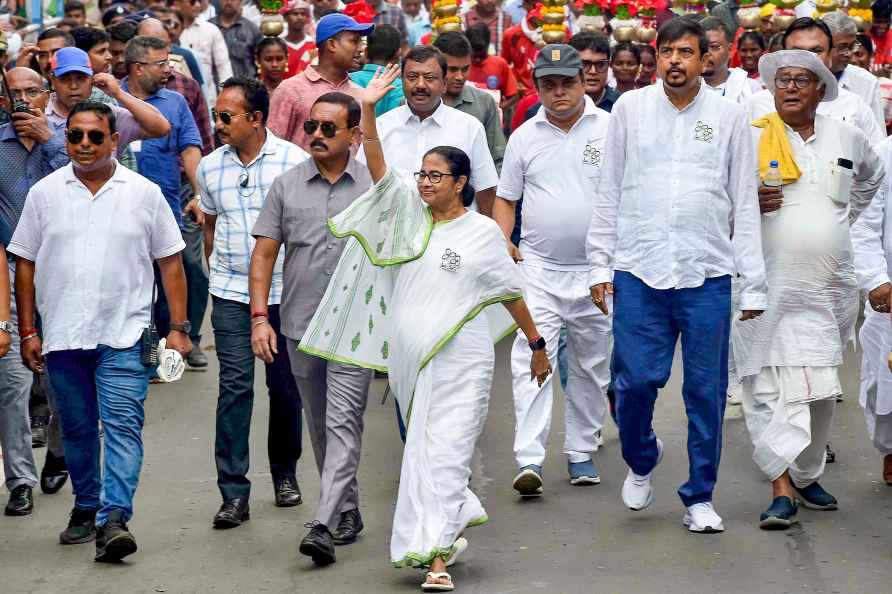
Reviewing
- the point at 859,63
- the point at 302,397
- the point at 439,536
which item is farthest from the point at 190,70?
the point at 439,536

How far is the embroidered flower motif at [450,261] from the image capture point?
7441mm

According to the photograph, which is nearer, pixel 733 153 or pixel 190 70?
pixel 733 153

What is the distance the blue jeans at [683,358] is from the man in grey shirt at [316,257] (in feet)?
4.05

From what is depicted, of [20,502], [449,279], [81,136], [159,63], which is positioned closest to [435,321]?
[449,279]

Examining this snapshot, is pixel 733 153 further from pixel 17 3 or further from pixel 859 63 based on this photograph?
pixel 17 3

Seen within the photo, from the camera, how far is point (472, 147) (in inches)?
376

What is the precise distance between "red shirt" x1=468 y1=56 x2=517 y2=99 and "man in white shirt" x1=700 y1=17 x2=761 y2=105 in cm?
383

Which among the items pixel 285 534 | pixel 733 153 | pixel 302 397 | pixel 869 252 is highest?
pixel 733 153

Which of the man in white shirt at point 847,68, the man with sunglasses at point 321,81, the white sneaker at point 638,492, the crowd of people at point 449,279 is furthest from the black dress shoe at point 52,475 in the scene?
the man in white shirt at point 847,68

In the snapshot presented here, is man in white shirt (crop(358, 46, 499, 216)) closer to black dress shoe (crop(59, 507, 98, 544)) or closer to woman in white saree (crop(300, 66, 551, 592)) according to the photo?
woman in white saree (crop(300, 66, 551, 592))

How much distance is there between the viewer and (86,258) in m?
7.72

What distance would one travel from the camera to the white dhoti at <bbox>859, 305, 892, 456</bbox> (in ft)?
29.2

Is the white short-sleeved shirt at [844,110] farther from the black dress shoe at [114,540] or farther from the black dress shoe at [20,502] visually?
the black dress shoe at [20,502]

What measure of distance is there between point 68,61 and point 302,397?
2655 millimetres
